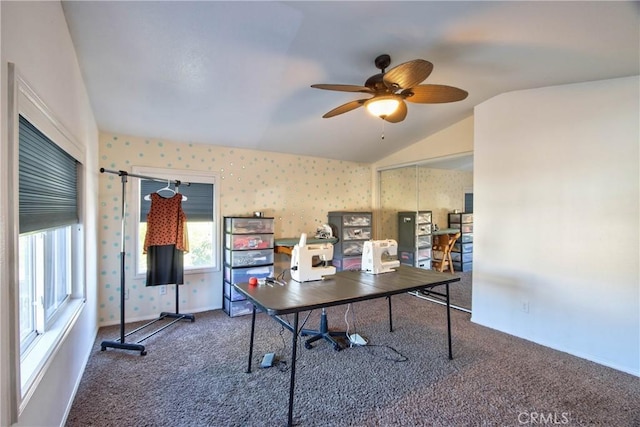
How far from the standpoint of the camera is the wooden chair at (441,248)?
4.85 metres

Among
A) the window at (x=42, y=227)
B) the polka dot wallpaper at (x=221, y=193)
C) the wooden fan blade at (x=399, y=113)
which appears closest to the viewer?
the window at (x=42, y=227)

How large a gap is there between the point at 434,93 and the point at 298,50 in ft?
3.63

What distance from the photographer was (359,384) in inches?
89.0

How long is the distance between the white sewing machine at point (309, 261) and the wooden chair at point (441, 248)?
294 cm

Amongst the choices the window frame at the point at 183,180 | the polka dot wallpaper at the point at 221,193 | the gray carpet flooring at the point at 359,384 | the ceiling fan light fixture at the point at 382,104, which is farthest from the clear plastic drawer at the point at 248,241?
the ceiling fan light fixture at the point at 382,104

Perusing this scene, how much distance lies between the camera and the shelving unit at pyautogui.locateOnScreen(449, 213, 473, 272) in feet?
15.2

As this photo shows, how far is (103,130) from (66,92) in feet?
5.21

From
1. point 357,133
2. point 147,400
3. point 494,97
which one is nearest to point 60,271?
point 147,400

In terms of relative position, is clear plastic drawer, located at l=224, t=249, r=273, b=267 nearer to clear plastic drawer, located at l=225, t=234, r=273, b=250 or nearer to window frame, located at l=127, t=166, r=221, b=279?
clear plastic drawer, located at l=225, t=234, r=273, b=250

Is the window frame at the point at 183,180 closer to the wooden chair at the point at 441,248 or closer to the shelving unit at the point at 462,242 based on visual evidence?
the wooden chair at the point at 441,248

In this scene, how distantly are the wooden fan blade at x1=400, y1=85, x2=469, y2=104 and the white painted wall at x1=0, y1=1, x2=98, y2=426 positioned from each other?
6.83 ft

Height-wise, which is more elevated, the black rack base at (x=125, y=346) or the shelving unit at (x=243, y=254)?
the shelving unit at (x=243, y=254)

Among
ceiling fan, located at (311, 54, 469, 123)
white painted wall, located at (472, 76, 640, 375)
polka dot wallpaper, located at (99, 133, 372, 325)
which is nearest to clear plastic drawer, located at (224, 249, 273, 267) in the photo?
polka dot wallpaper, located at (99, 133, 372, 325)

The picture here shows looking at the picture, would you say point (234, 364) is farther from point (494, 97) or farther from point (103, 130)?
point (494, 97)
